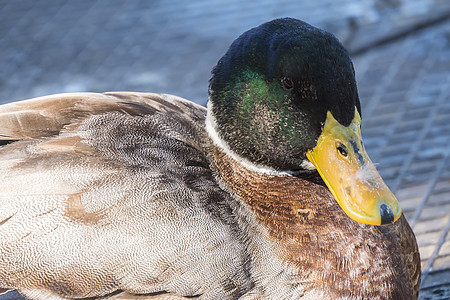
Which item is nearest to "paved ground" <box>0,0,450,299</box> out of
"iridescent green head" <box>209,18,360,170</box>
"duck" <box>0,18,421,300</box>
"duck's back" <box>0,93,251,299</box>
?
"duck" <box>0,18,421,300</box>

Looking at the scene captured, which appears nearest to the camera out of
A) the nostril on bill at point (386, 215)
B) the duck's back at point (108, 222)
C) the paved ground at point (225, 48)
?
the nostril on bill at point (386, 215)

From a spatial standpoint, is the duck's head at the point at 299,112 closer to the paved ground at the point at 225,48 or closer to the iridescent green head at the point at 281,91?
the iridescent green head at the point at 281,91

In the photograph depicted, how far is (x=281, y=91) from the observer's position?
2.05 metres

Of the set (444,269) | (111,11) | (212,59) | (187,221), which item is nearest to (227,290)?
(187,221)

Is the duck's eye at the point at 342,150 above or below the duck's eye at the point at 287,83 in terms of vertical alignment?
below

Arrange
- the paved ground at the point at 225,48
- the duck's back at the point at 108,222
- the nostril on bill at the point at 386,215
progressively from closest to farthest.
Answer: the nostril on bill at the point at 386,215
the duck's back at the point at 108,222
the paved ground at the point at 225,48

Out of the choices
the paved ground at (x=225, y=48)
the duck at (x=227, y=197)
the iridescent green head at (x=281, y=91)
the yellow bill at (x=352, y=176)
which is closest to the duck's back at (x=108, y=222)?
the duck at (x=227, y=197)

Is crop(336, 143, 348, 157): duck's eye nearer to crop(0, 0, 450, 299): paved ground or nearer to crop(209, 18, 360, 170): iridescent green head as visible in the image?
crop(209, 18, 360, 170): iridescent green head

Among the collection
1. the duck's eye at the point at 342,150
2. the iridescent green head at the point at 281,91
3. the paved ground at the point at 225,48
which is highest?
the iridescent green head at the point at 281,91

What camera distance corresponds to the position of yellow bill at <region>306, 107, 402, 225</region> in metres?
1.92

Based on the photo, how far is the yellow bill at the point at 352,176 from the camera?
192cm

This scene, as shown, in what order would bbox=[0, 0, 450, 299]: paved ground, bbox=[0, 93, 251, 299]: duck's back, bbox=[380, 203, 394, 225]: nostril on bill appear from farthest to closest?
bbox=[0, 0, 450, 299]: paved ground, bbox=[0, 93, 251, 299]: duck's back, bbox=[380, 203, 394, 225]: nostril on bill

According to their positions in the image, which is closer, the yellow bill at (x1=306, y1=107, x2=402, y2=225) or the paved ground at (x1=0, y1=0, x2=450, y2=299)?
the yellow bill at (x1=306, y1=107, x2=402, y2=225)

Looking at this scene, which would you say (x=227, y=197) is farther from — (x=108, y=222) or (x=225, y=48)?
(x=225, y=48)
